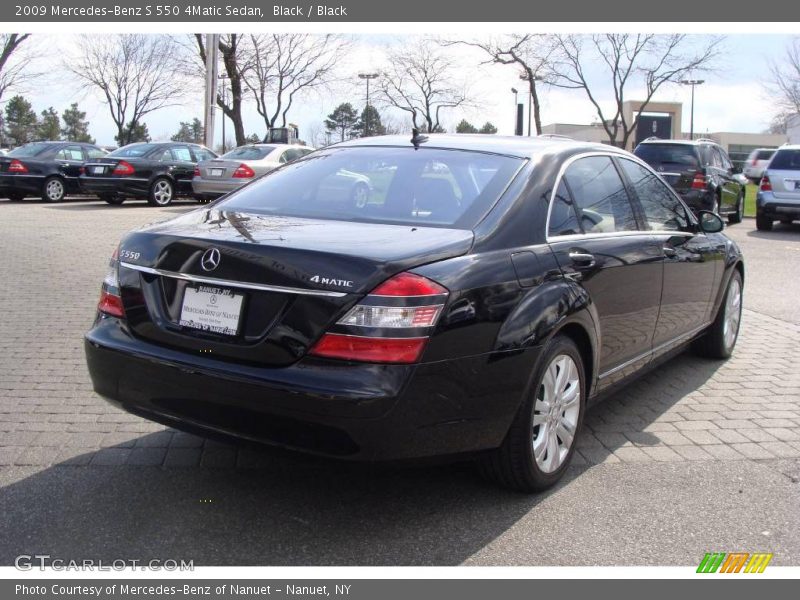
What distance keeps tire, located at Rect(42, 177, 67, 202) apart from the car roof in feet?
58.2

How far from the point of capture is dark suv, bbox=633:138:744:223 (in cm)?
1570

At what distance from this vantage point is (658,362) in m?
5.10

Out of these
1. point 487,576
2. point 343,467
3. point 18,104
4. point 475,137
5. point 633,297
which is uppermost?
point 18,104

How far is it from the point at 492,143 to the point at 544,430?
1569mm

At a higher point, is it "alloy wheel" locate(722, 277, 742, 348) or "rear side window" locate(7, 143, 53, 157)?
"rear side window" locate(7, 143, 53, 157)

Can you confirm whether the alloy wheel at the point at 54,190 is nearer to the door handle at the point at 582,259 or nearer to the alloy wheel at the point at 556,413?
the door handle at the point at 582,259

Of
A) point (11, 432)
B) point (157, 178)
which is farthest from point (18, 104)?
point (11, 432)

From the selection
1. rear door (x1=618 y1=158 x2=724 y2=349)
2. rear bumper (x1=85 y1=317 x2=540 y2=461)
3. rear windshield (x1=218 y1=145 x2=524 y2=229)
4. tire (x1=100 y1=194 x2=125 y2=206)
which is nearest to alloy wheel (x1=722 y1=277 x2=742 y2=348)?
rear door (x1=618 y1=158 x2=724 y2=349)

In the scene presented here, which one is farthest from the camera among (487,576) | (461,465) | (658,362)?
(658,362)

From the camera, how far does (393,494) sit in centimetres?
362

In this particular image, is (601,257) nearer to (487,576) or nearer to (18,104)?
(487,576)

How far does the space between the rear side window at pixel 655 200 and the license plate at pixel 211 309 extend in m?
2.76

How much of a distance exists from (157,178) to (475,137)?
53.2ft

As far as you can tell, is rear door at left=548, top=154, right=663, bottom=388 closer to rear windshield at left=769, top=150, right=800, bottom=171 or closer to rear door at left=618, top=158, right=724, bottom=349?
rear door at left=618, top=158, right=724, bottom=349
